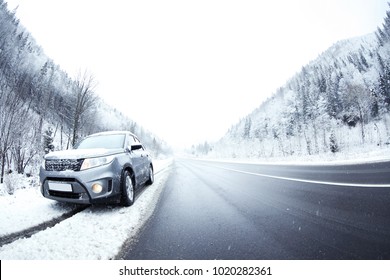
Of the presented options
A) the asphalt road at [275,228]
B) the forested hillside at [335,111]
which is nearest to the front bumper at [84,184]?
the asphalt road at [275,228]

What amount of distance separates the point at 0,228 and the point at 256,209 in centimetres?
461

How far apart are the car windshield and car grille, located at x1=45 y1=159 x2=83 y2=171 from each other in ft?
3.87

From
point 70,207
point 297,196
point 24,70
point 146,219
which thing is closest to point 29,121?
point 24,70

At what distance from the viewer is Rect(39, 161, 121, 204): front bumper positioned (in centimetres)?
383

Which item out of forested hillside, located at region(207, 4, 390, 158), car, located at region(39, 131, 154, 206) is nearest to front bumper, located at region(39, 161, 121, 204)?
car, located at region(39, 131, 154, 206)

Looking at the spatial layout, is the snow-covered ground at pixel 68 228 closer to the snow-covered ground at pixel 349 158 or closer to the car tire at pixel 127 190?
the car tire at pixel 127 190

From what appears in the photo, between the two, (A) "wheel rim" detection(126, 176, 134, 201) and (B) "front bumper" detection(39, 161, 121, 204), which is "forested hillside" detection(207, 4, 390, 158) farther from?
(B) "front bumper" detection(39, 161, 121, 204)

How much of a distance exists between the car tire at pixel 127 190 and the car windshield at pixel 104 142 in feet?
3.05

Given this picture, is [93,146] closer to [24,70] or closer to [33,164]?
[24,70]

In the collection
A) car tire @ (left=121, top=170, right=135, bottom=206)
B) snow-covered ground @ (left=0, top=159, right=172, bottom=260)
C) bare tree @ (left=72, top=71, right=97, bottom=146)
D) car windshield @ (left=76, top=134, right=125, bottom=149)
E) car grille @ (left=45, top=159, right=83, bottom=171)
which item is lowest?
snow-covered ground @ (left=0, top=159, right=172, bottom=260)

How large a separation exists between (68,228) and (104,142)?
2.72m

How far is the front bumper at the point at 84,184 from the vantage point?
3.83m

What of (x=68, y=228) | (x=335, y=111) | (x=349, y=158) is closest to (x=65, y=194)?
(x=68, y=228)

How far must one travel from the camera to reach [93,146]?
5.32 meters
